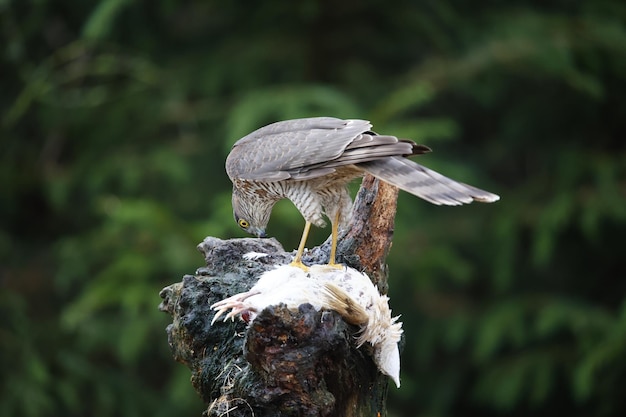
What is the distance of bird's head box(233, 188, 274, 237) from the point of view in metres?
4.39

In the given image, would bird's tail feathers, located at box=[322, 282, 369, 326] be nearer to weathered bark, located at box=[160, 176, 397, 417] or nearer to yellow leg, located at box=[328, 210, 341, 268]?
weathered bark, located at box=[160, 176, 397, 417]

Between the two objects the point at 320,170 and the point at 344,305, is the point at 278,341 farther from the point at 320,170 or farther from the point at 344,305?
the point at 320,170

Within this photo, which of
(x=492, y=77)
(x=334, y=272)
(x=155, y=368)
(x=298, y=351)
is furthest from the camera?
(x=155, y=368)

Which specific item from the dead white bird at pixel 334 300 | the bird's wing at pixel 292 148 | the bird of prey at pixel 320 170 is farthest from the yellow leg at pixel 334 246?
the bird's wing at pixel 292 148

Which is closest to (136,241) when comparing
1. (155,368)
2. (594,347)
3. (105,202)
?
(105,202)

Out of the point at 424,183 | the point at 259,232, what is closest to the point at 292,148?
the point at 259,232

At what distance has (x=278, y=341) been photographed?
3.16 metres

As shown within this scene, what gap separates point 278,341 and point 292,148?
1.12m

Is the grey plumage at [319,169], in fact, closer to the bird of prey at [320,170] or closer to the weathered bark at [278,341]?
the bird of prey at [320,170]

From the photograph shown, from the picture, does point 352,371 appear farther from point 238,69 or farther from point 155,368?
point 155,368

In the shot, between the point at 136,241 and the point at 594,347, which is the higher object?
the point at 136,241

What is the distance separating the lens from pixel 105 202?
→ 8.01 m

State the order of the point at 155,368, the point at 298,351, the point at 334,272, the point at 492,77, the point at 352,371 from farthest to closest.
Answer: the point at 155,368
the point at 492,77
the point at 334,272
the point at 352,371
the point at 298,351

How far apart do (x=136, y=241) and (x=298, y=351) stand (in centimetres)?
506
